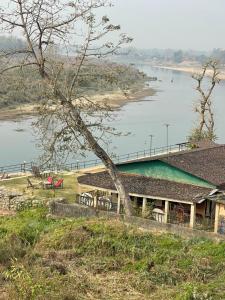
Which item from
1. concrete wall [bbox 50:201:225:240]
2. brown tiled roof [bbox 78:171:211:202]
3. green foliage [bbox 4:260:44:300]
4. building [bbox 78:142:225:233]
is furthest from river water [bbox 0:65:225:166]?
green foliage [bbox 4:260:44:300]

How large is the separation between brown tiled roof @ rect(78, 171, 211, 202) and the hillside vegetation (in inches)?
184

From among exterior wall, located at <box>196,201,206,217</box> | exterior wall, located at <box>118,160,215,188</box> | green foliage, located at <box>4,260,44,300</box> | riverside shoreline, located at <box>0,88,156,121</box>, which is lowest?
riverside shoreline, located at <box>0,88,156,121</box>

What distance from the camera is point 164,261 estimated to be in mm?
13742

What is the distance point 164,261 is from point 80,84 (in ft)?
39.1

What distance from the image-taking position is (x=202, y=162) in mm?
25547

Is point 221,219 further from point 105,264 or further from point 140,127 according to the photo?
point 140,127

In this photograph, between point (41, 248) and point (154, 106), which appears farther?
point (154, 106)

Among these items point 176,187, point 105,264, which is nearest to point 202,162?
point 176,187

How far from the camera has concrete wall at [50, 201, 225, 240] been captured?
16.8 meters

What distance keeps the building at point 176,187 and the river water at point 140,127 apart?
Answer: 14035 mm

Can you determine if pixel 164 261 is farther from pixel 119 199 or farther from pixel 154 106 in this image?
pixel 154 106

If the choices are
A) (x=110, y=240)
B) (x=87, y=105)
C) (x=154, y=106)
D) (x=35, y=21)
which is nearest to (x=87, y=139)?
(x=87, y=105)

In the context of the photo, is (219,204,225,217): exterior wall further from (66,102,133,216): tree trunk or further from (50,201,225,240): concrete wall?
(66,102,133,216): tree trunk

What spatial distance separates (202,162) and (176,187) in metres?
3.42
